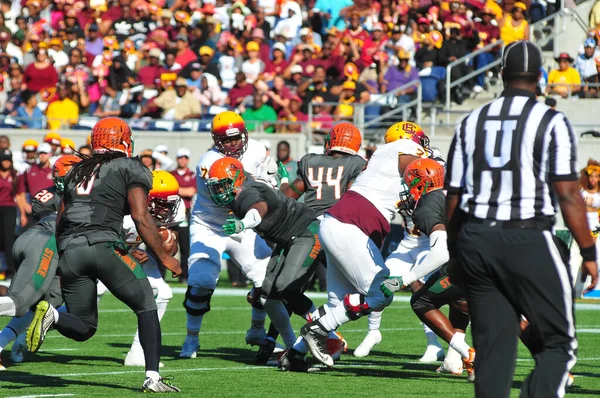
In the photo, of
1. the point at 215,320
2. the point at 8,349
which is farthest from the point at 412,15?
the point at 8,349

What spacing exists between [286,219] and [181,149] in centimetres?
901

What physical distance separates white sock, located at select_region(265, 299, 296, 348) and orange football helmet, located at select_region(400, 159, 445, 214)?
5.16 ft

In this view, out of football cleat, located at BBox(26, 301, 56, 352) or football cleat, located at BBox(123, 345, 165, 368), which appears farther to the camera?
football cleat, located at BBox(123, 345, 165, 368)

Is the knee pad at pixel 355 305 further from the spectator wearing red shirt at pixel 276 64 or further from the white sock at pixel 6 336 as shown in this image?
the spectator wearing red shirt at pixel 276 64

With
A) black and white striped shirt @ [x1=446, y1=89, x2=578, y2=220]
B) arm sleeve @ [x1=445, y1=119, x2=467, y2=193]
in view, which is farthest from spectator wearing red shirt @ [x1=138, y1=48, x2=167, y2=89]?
black and white striped shirt @ [x1=446, y1=89, x2=578, y2=220]

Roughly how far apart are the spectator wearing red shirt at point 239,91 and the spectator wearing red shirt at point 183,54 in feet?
5.44

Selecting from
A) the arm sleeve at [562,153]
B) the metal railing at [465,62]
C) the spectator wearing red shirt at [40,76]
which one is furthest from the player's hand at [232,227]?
the spectator wearing red shirt at [40,76]

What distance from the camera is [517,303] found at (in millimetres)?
5059

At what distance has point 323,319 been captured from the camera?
Answer: 7.92 metres

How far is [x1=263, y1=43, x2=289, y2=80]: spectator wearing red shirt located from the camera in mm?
19891

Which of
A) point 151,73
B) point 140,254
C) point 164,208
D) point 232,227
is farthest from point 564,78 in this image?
point 232,227

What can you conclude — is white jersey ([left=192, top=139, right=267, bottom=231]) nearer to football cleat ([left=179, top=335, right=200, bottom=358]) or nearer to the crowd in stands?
Answer: football cleat ([left=179, top=335, right=200, bottom=358])

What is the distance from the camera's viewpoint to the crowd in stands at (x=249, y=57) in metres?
18.8

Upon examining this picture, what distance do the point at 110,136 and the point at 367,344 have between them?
11.0ft
